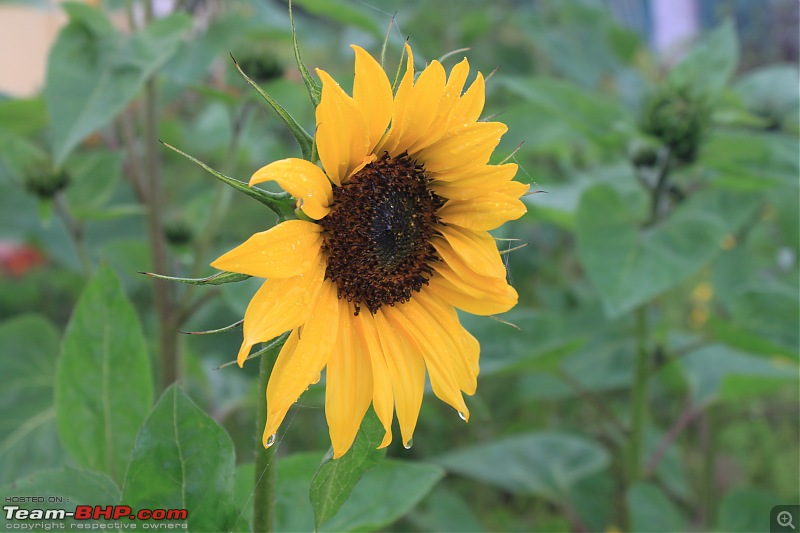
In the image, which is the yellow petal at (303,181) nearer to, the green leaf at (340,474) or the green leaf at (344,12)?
the green leaf at (340,474)

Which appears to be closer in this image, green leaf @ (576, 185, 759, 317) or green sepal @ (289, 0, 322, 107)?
green sepal @ (289, 0, 322, 107)

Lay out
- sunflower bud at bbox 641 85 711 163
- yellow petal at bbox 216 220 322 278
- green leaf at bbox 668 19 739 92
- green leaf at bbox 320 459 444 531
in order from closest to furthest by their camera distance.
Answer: yellow petal at bbox 216 220 322 278, green leaf at bbox 320 459 444 531, sunflower bud at bbox 641 85 711 163, green leaf at bbox 668 19 739 92

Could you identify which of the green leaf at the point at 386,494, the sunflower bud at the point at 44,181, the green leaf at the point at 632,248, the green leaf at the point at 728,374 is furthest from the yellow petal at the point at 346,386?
the green leaf at the point at 728,374

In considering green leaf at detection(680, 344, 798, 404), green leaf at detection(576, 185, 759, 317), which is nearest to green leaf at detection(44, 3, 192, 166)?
green leaf at detection(576, 185, 759, 317)

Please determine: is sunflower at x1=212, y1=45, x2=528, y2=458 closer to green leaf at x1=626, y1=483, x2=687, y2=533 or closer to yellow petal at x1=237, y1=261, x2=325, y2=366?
yellow petal at x1=237, y1=261, x2=325, y2=366

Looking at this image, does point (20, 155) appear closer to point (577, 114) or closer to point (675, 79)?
point (577, 114)

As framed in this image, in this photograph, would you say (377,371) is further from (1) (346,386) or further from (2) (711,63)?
(2) (711,63)

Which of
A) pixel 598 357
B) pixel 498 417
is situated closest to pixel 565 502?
pixel 598 357

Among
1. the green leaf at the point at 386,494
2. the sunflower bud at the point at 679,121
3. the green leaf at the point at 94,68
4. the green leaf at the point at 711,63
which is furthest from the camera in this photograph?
the green leaf at the point at 711,63
